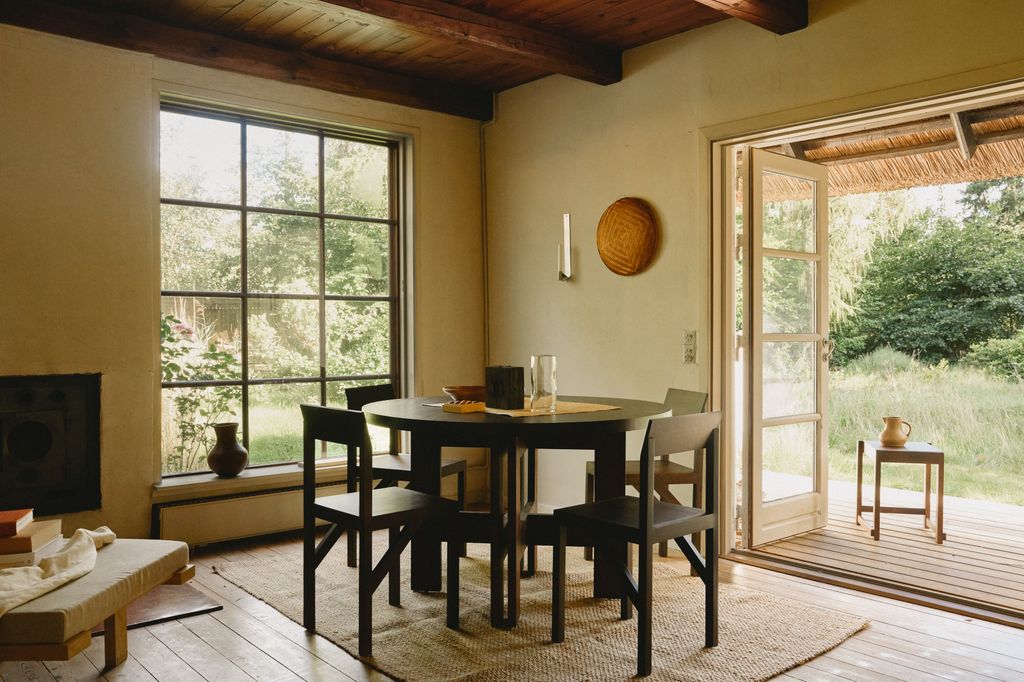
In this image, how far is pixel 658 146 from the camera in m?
4.10

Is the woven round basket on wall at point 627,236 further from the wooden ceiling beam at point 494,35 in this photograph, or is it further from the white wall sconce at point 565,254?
the wooden ceiling beam at point 494,35

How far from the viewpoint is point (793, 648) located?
265cm

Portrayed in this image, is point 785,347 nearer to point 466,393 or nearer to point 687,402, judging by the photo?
point 687,402

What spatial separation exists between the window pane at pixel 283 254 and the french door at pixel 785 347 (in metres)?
2.41

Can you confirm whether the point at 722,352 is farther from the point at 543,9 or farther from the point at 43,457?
the point at 43,457

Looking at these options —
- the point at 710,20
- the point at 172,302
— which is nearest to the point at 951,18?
the point at 710,20

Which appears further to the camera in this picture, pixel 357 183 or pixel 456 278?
pixel 456 278

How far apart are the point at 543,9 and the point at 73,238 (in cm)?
245

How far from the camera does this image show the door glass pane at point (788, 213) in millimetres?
4148

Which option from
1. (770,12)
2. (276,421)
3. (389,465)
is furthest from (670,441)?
(276,421)

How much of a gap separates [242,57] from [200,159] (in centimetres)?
58

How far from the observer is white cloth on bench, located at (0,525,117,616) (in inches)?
81.7

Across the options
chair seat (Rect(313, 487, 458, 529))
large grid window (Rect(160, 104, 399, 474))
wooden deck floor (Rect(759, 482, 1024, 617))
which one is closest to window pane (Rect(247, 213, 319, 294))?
large grid window (Rect(160, 104, 399, 474))

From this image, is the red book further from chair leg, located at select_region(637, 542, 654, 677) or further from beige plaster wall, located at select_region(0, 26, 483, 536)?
chair leg, located at select_region(637, 542, 654, 677)
